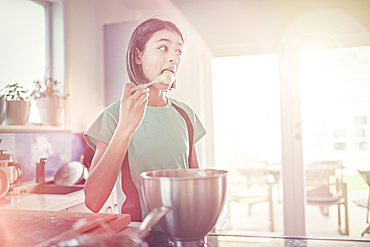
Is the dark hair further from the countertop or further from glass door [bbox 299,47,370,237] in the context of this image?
glass door [bbox 299,47,370,237]

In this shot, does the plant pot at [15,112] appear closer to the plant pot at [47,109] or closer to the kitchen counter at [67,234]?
the plant pot at [47,109]

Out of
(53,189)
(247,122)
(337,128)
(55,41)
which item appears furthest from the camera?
(247,122)

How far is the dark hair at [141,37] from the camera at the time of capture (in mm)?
1030

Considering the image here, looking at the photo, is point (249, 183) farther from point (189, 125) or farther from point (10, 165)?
point (189, 125)

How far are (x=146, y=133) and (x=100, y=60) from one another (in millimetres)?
2470

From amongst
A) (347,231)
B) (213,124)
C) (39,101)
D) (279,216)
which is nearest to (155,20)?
(39,101)

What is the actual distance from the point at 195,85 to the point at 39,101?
1460 millimetres

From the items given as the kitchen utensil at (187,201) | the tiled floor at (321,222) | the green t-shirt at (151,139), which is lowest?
the tiled floor at (321,222)

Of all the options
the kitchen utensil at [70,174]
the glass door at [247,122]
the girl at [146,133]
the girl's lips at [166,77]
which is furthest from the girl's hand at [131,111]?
the glass door at [247,122]

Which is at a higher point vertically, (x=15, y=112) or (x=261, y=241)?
(x=15, y=112)

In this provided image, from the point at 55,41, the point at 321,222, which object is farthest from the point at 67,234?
the point at 321,222

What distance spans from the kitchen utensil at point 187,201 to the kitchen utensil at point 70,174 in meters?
2.01

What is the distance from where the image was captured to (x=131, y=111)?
2.46 ft

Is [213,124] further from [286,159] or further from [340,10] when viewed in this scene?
[340,10]
